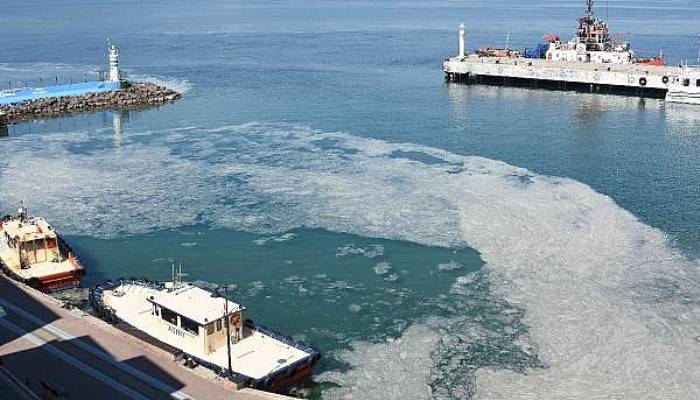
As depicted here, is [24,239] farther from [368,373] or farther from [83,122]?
[83,122]

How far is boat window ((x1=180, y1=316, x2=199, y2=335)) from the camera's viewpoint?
3054 centimetres

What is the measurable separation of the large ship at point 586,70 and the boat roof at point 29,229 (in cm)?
7861

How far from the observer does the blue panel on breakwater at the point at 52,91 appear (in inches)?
3676

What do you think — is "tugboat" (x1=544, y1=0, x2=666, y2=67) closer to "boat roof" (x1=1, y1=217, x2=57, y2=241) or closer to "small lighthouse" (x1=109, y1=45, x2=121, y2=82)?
"small lighthouse" (x1=109, y1=45, x2=121, y2=82)

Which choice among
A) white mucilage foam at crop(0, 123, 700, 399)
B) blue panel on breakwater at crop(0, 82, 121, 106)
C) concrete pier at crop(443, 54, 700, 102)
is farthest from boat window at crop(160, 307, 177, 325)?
concrete pier at crop(443, 54, 700, 102)

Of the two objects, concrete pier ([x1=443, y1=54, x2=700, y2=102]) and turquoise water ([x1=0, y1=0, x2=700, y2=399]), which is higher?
concrete pier ([x1=443, y1=54, x2=700, y2=102])

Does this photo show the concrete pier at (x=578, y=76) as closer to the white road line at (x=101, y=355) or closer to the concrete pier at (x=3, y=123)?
the concrete pier at (x=3, y=123)

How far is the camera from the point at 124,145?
71562 mm

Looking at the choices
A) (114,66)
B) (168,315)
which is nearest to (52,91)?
(114,66)

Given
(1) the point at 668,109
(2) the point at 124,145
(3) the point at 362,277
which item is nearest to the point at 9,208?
(2) the point at 124,145

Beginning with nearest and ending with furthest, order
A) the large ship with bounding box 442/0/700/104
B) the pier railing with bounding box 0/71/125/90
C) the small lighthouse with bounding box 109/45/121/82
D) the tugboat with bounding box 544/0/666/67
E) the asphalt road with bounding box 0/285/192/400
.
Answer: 1. the asphalt road with bounding box 0/285/192/400
2. the large ship with bounding box 442/0/700/104
3. the small lighthouse with bounding box 109/45/121/82
4. the pier railing with bounding box 0/71/125/90
5. the tugboat with bounding box 544/0/666/67

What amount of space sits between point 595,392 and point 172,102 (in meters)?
76.4

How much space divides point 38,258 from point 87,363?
49.2 ft

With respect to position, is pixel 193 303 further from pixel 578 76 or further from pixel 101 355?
pixel 578 76
